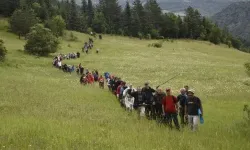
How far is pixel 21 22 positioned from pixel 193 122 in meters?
76.3

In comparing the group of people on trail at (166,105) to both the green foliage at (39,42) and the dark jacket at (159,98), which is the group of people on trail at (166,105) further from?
the green foliage at (39,42)

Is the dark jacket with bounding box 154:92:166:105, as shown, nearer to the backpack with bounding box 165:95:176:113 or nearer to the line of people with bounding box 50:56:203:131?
the line of people with bounding box 50:56:203:131

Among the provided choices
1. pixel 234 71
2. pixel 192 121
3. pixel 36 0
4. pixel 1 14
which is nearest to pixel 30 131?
pixel 192 121

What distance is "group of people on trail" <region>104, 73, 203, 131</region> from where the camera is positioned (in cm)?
1580

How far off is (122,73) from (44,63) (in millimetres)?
11653

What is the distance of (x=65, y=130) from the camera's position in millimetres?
11070

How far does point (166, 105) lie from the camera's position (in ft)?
52.0

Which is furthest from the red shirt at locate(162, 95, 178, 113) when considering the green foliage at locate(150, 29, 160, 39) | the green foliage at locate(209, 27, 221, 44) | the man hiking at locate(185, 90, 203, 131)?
the green foliage at locate(209, 27, 221, 44)

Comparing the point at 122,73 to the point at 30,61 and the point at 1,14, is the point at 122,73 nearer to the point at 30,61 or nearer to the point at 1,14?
the point at 30,61

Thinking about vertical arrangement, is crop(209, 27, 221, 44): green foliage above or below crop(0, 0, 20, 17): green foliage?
below

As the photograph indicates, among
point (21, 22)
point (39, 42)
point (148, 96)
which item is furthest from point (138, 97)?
point (21, 22)

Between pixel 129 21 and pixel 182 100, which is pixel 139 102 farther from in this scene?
pixel 129 21

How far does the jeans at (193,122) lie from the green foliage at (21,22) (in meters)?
75.3

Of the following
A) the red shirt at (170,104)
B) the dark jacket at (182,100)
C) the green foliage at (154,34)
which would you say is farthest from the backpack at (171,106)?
the green foliage at (154,34)
